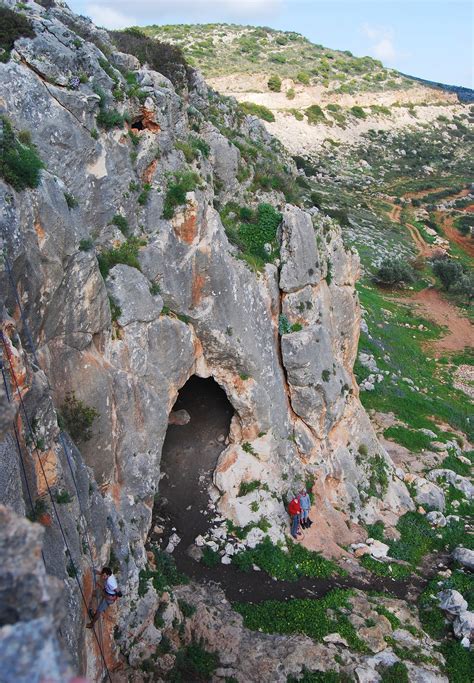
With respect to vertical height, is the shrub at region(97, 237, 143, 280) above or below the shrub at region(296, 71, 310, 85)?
below

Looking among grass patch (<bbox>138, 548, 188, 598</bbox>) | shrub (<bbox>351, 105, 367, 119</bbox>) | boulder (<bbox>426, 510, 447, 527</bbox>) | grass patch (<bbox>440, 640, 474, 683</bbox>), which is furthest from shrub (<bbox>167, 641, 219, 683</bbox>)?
shrub (<bbox>351, 105, 367, 119</bbox>)

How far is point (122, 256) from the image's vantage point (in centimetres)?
1424

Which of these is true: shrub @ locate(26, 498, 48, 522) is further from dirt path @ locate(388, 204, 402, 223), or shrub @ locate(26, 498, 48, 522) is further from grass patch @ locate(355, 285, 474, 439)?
dirt path @ locate(388, 204, 402, 223)

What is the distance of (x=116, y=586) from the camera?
1088 cm

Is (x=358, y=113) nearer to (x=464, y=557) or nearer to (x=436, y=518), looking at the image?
(x=436, y=518)

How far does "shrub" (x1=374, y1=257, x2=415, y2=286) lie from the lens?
4612cm

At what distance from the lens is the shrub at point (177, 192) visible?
1557cm

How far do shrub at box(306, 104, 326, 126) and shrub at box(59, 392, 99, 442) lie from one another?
8187cm

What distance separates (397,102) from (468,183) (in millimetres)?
33953

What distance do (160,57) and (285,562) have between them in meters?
21.4

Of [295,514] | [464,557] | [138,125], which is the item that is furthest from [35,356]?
[464,557]

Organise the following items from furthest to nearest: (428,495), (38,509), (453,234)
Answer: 1. (453,234)
2. (428,495)
3. (38,509)

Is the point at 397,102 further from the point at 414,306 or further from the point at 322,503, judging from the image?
the point at 322,503

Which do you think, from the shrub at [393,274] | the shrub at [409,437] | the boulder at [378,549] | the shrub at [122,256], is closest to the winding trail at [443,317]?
the shrub at [393,274]
